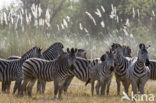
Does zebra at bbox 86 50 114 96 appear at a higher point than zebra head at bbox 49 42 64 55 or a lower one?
lower

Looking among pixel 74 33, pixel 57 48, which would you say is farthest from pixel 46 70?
pixel 74 33

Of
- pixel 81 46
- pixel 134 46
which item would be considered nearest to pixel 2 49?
pixel 81 46

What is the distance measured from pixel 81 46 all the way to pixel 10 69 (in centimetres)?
1140

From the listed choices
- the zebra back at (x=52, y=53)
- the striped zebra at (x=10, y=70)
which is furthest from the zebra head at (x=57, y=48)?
the striped zebra at (x=10, y=70)

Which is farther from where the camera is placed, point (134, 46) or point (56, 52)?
point (134, 46)

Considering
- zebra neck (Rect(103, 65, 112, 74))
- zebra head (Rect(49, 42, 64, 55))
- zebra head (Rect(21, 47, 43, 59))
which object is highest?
zebra head (Rect(49, 42, 64, 55))

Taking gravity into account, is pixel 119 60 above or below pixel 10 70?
above

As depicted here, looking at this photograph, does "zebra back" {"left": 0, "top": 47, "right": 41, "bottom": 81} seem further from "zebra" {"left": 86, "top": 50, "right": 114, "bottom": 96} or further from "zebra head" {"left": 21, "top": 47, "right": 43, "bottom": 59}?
"zebra" {"left": 86, "top": 50, "right": 114, "bottom": 96}

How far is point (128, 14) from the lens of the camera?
39.1 metres

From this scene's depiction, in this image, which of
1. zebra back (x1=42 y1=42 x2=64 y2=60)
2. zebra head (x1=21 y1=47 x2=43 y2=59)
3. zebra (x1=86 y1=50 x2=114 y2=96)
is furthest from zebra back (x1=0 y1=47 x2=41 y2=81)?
zebra (x1=86 y1=50 x2=114 y2=96)

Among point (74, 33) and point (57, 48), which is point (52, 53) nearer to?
point (57, 48)

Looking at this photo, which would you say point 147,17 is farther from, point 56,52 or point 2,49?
point 56,52

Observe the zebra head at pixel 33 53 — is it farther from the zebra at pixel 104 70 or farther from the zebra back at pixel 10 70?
the zebra at pixel 104 70

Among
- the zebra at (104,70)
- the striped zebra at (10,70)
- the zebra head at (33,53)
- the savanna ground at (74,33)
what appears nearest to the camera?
the zebra at (104,70)
